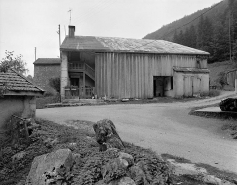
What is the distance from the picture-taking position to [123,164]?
13.4 feet

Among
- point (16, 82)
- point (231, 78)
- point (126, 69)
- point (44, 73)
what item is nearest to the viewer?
point (16, 82)

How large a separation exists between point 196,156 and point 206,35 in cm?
5803

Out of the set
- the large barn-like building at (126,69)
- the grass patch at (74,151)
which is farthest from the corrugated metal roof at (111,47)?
the grass patch at (74,151)

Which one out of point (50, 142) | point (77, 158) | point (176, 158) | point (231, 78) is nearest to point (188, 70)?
point (231, 78)

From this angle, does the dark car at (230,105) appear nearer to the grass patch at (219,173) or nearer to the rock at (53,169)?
the grass patch at (219,173)

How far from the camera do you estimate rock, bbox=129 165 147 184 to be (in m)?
3.86

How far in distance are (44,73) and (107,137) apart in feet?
101

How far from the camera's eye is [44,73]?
34.1 meters

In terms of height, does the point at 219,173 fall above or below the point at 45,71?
below

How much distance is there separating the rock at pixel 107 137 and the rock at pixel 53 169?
3.06 feet

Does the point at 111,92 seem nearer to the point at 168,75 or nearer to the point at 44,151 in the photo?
the point at 168,75

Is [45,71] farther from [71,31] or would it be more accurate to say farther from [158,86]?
[158,86]

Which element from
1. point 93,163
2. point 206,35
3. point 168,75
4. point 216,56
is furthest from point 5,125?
point 206,35

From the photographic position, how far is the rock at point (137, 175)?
3.86 meters
